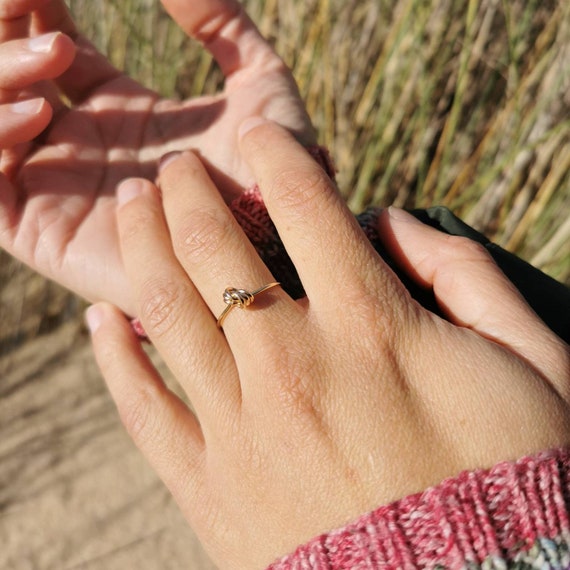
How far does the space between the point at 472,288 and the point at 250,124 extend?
0.42 meters

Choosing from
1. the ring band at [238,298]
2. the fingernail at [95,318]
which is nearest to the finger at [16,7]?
the fingernail at [95,318]

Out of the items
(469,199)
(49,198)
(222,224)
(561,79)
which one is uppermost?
(561,79)

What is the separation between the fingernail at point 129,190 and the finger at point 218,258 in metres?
0.05

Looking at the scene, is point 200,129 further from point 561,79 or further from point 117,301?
point 561,79

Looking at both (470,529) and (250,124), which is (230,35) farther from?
(470,529)

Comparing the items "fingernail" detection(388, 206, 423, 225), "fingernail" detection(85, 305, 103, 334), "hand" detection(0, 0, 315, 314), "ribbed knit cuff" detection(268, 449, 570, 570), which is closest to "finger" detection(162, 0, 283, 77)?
"hand" detection(0, 0, 315, 314)

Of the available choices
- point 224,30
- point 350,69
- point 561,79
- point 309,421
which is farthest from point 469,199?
point 309,421

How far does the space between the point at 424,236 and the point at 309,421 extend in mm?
329

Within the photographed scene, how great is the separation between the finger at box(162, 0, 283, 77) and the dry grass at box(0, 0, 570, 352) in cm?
46

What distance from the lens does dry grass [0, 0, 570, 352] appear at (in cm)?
145

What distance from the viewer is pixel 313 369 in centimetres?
73

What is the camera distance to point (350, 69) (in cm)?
174

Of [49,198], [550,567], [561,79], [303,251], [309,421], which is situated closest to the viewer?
[550,567]

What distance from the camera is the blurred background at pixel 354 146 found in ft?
4.84
